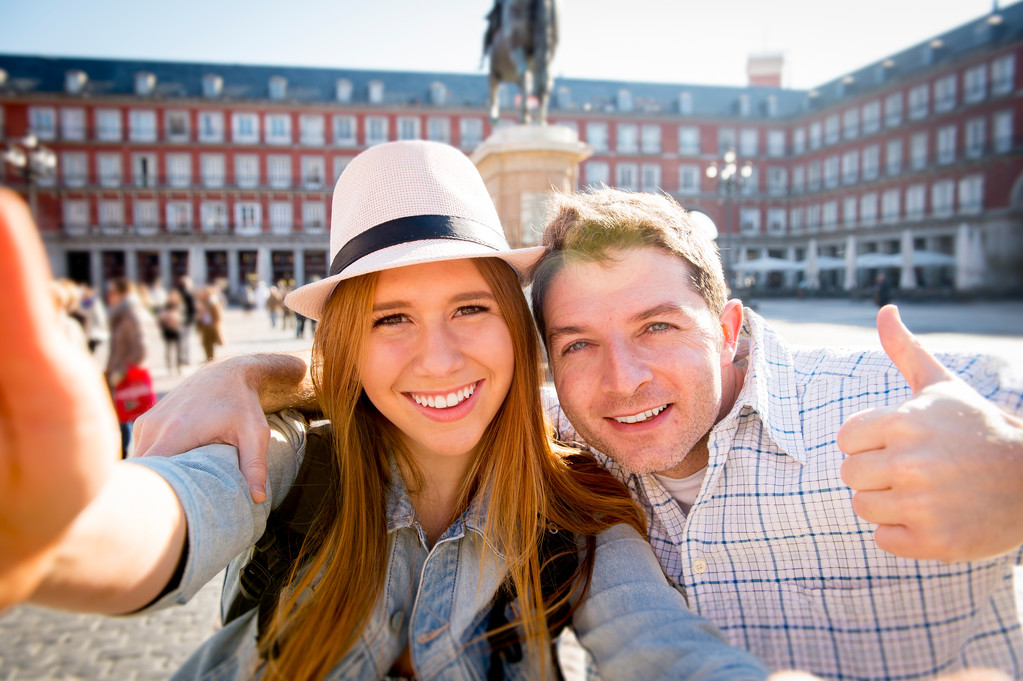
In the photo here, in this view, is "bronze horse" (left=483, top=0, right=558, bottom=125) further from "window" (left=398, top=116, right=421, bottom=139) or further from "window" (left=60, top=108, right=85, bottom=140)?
"window" (left=60, top=108, right=85, bottom=140)

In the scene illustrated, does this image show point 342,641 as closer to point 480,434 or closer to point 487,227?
point 480,434

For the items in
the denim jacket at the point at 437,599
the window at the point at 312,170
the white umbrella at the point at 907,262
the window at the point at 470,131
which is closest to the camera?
the denim jacket at the point at 437,599

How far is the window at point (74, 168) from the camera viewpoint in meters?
34.3

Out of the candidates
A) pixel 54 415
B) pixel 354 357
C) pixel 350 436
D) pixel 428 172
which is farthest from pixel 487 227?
pixel 54 415

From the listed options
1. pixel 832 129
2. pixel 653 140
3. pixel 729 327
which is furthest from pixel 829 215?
pixel 729 327

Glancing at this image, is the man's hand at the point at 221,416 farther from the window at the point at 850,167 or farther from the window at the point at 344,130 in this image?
the window at the point at 850,167

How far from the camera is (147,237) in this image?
34.8 m

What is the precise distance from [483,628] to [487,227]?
1.07 m

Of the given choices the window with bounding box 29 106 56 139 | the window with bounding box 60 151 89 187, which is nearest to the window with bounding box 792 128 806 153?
the window with bounding box 60 151 89 187

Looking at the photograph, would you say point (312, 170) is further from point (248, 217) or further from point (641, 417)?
point (641, 417)

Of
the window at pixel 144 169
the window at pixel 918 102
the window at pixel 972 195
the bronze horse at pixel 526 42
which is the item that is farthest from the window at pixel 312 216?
the window at pixel 972 195

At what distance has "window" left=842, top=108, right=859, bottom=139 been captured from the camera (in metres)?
36.5

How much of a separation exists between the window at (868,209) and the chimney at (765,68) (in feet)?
68.2

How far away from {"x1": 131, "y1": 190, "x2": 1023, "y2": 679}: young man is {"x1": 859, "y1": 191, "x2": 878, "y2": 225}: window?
133 feet
